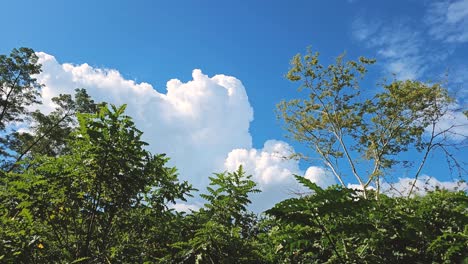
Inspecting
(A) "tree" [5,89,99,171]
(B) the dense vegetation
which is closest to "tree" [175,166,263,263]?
(B) the dense vegetation

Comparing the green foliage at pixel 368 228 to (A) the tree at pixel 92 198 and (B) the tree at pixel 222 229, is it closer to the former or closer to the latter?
(B) the tree at pixel 222 229

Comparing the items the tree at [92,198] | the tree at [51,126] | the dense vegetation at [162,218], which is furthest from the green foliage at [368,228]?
the tree at [51,126]

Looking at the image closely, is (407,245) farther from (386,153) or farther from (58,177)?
(386,153)

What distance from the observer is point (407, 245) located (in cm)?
274

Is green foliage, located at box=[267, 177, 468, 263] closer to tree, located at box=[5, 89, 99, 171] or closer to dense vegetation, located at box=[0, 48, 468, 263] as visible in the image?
dense vegetation, located at box=[0, 48, 468, 263]

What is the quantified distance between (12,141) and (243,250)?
34.8 m

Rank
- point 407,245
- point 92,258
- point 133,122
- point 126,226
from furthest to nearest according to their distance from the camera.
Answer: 1. point 126,226
2. point 133,122
3. point 92,258
4. point 407,245

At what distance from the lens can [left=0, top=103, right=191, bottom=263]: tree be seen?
10.4ft

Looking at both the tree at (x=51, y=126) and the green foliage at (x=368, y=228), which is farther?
the tree at (x=51, y=126)

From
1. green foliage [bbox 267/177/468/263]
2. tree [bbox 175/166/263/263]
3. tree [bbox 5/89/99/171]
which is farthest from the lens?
tree [bbox 5/89/99/171]

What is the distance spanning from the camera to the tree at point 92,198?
3170 mm

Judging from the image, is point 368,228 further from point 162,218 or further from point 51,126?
point 51,126

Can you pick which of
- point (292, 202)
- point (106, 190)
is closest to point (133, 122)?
point (106, 190)

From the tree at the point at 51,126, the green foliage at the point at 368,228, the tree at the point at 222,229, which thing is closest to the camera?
the green foliage at the point at 368,228
